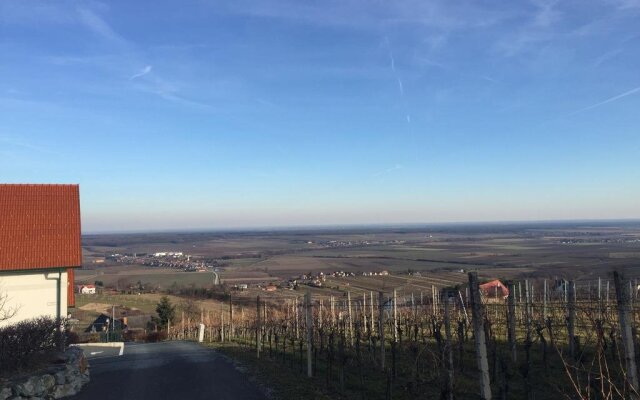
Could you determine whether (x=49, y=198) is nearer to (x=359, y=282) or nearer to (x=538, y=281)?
(x=538, y=281)

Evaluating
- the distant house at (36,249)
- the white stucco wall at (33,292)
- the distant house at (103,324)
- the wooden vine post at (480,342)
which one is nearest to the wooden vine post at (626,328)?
the wooden vine post at (480,342)

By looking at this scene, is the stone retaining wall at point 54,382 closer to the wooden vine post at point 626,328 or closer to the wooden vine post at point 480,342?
the wooden vine post at point 480,342

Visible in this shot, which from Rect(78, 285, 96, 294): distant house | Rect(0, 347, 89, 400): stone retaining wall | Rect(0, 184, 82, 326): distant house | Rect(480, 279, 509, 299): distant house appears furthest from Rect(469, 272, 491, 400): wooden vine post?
Rect(78, 285, 96, 294): distant house

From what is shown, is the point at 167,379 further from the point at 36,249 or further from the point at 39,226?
the point at 39,226

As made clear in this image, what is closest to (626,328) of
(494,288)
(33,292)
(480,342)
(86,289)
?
(480,342)

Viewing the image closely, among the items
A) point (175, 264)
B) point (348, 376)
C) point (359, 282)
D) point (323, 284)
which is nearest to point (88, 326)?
point (323, 284)

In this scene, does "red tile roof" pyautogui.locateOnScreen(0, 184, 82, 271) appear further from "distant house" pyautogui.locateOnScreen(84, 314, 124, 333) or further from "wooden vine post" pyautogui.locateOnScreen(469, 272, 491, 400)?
"distant house" pyautogui.locateOnScreen(84, 314, 124, 333)
